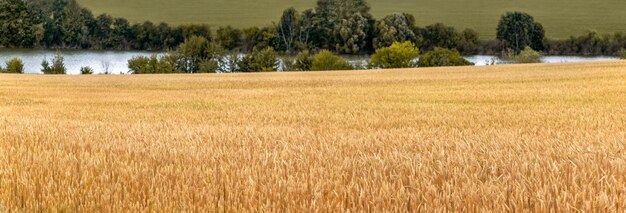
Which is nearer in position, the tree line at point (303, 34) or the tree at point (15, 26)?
the tree line at point (303, 34)

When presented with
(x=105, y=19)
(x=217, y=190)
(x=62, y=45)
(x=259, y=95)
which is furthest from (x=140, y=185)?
(x=62, y=45)

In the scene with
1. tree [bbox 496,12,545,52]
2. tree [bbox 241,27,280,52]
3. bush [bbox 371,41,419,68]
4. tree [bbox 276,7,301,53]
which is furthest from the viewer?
tree [bbox 276,7,301,53]

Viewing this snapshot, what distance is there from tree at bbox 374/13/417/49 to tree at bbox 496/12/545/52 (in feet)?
61.5

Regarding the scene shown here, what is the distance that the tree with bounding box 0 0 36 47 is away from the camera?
12444 cm

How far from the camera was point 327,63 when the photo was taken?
290ft

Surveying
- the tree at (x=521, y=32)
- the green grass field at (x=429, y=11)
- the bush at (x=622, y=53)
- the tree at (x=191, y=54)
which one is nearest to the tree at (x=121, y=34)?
the green grass field at (x=429, y=11)

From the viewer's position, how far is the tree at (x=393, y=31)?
113250 millimetres

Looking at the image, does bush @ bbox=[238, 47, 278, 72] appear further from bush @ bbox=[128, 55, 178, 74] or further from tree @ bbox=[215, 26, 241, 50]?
tree @ bbox=[215, 26, 241, 50]

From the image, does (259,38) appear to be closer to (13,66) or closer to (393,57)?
(393,57)

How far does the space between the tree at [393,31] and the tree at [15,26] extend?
227ft

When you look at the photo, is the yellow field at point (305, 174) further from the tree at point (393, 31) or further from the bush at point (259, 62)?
the tree at point (393, 31)

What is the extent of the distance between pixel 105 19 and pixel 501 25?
79.3 meters

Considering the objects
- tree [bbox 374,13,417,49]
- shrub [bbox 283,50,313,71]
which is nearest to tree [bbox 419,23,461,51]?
tree [bbox 374,13,417,49]

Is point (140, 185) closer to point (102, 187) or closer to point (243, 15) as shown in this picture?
point (102, 187)
